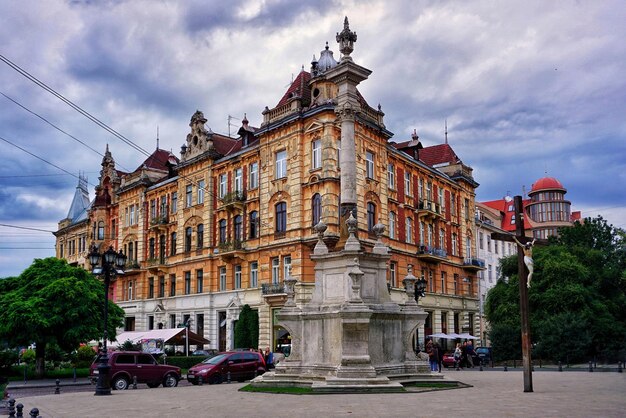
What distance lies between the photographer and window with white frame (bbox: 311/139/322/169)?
4203 centimetres

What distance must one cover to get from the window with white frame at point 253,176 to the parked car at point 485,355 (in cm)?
1940

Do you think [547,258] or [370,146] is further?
[547,258]

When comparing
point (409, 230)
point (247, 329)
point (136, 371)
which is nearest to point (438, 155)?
point (409, 230)

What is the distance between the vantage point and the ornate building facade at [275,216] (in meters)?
42.4

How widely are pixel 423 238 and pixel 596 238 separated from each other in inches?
536

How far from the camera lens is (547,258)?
47375 millimetres

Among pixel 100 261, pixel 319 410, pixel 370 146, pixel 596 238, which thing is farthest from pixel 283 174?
pixel 319 410

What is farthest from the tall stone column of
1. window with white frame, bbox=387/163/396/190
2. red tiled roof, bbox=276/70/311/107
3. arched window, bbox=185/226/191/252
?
arched window, bbox=185/226/191/252

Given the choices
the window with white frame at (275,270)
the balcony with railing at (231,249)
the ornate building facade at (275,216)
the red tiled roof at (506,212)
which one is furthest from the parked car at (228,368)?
the red tiled roof at (506,212)

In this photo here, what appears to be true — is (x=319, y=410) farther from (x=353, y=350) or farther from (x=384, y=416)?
(x=353, y=350)

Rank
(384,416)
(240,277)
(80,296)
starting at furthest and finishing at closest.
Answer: (240,277)
(80,296)
(384,416)

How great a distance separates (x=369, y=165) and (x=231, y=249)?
1145 cm

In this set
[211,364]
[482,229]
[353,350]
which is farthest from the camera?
[482,229]

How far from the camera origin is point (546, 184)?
96.4 metres
